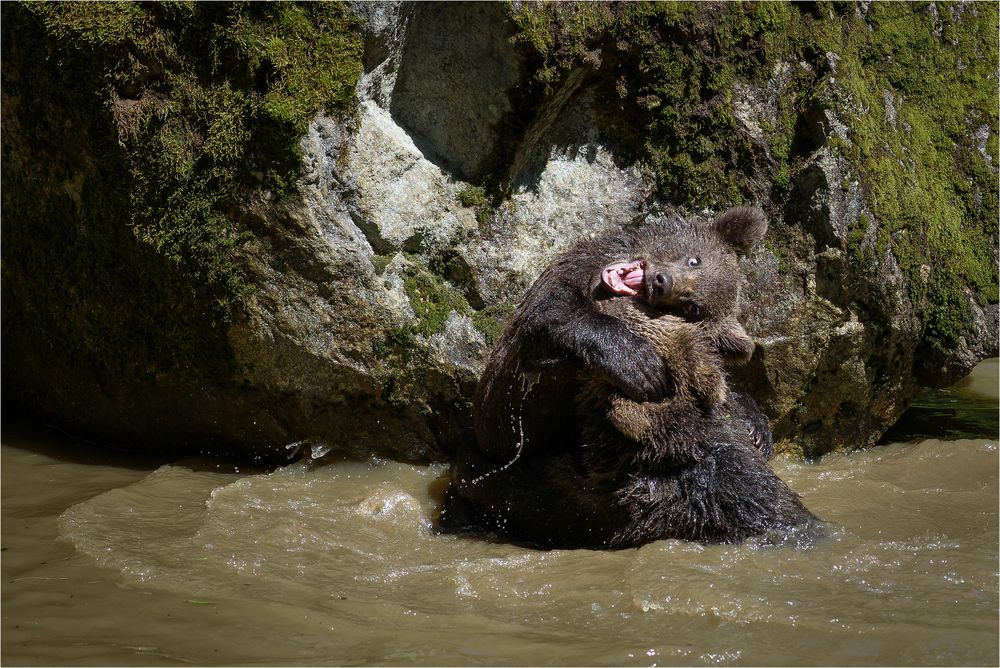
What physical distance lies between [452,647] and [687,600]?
3.39 ft

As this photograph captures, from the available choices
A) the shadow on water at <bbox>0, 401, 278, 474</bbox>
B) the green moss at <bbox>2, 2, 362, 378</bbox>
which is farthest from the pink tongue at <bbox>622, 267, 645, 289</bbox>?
the shadow on water at <bbox>0, 401, 278, 474</bbox>

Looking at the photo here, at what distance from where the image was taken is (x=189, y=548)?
14.8 ft

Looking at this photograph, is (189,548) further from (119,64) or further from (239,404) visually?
(119,64)

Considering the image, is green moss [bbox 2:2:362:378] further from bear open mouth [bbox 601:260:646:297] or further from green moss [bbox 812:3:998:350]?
green moss [bbox 812:3:998:350]

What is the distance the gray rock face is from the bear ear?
1.96ft

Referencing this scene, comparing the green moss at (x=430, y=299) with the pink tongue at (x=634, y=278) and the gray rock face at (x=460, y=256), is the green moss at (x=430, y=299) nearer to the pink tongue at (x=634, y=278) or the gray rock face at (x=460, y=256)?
the gray rock face at (x=460, y=256)

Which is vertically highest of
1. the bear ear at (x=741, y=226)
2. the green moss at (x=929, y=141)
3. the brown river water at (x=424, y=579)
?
the green moss at (x=929, y=141)

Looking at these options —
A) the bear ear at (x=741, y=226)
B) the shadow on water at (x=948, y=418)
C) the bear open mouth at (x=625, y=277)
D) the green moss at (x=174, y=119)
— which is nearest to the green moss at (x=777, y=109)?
the bear ear at (x=741, y=226)

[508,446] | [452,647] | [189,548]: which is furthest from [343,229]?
[452,647]

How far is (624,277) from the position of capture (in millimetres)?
4941

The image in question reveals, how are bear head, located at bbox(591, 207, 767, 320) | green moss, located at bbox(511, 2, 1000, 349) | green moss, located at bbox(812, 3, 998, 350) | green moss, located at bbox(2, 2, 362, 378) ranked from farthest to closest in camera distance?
green moss, located at bbox(812, 3, 998, 350)
green moss, located at bbox(511, 2, 1000, 349)
green moss, located at bbox(2, 2, 362, 378)
bear head, located at bbox(591, 207, 767, 320)

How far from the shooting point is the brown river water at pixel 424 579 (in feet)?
11.3

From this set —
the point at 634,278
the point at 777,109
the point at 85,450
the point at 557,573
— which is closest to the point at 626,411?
the point at 634,278

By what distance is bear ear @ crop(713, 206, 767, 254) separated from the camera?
5215mm
